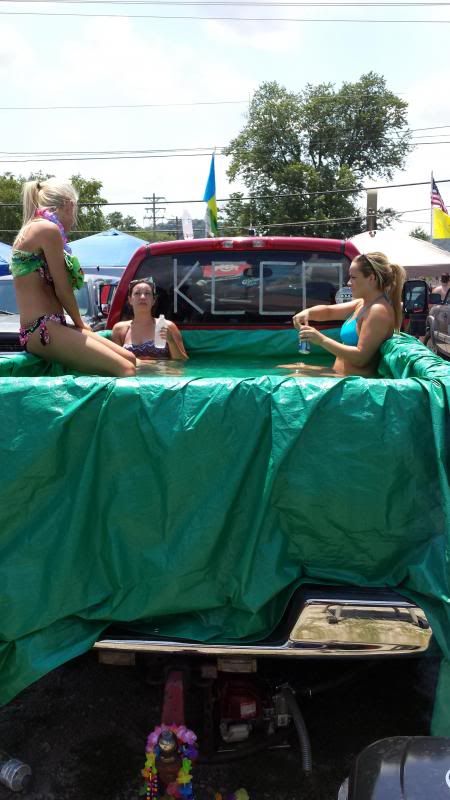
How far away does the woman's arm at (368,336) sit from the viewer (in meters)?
3.71

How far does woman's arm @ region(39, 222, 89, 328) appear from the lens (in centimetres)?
342

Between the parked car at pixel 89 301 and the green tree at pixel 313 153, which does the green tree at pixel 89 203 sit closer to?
the green tree at pixel 313 153

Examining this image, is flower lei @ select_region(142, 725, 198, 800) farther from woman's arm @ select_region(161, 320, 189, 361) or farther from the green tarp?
woman's arm @ select_region(161, 320, 189, 361)

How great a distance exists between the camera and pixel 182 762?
86.7 inches

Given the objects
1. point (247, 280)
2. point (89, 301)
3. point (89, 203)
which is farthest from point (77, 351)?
point (89, 203)

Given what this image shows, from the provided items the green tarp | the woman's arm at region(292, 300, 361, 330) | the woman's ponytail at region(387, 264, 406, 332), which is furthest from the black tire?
the green tarp

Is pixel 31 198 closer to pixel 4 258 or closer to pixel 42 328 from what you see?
pixel 42 328

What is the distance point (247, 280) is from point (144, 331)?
83cm

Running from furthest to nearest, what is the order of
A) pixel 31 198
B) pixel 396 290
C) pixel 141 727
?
pixel 396 290 → pixel 31 198 → pixel 141 727

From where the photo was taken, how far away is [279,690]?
2.51 meters

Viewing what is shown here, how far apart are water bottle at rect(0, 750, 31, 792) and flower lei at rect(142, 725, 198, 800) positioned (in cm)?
51

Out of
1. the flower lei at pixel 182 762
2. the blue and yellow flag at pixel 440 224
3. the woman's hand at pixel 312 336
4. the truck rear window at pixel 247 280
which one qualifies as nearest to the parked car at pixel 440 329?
the blue and yellow flag at pixel 440 224

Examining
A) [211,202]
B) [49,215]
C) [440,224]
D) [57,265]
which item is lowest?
[57,265]

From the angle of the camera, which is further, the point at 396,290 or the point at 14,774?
the point at 396,290
